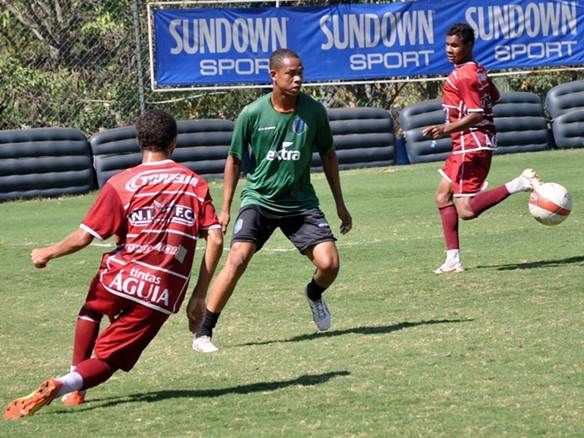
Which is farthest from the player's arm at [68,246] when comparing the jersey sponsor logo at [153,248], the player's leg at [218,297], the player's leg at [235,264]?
the player's leg at [218,297]

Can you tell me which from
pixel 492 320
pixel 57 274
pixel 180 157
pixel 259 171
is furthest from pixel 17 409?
pixel 180 157

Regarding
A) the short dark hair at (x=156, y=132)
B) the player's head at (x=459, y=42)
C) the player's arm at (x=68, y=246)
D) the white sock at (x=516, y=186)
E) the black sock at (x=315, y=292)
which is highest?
the player's head at (x=459, y=42)

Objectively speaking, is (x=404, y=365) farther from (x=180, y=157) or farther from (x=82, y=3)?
(x=82, y=3)

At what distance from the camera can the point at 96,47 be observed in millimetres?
A: 20906

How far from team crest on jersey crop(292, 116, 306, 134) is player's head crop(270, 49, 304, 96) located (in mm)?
186

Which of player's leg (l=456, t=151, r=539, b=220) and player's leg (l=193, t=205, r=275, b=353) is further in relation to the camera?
player's leg (l=456, t=151, r=539, b=220)

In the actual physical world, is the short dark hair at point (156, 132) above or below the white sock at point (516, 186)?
above

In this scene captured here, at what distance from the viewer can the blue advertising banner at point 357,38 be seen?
20578mm

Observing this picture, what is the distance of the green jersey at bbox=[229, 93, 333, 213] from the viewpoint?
844 centimetres

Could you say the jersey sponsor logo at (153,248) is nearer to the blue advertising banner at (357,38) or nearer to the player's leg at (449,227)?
the player's leg at (449,227)

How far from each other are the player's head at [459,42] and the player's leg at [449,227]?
3.47ft

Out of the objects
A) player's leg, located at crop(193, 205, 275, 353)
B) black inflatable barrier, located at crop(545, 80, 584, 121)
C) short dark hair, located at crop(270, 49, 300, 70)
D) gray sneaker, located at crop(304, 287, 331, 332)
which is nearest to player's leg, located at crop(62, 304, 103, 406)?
player's leg, located at crop(193, 205, 275, 353)

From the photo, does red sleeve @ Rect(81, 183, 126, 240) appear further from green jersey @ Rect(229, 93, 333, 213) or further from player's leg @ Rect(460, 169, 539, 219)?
player's leg @ Rect(460, 169, 539, 219)

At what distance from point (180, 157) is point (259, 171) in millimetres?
11451
